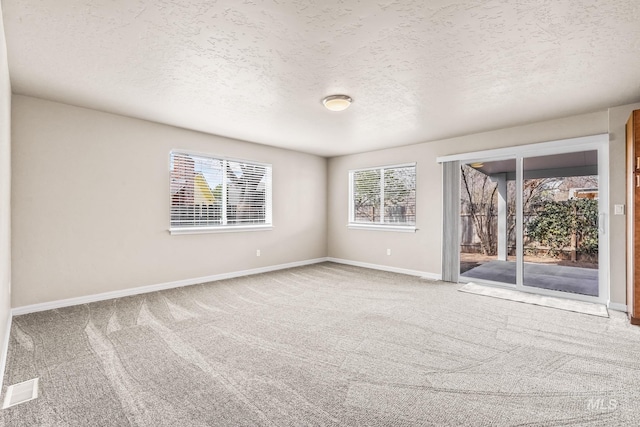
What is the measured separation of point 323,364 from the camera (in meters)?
2.46

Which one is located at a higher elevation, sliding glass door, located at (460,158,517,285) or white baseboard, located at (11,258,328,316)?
sliding glass door, located at (460,158,517,285)

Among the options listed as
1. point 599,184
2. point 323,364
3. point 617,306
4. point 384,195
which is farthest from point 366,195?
point 323,364

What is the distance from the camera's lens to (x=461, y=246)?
5301 millimetres

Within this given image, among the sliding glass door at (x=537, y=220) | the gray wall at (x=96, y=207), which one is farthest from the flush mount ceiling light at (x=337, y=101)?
the sliding glass door at (x=537, y=220)

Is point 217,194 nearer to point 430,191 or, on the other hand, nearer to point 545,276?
point 430,191

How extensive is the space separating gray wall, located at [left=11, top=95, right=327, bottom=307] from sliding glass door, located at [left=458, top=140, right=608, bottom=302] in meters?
4.27

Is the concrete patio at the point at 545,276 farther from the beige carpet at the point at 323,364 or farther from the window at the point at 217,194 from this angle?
the window at the point at 217,194

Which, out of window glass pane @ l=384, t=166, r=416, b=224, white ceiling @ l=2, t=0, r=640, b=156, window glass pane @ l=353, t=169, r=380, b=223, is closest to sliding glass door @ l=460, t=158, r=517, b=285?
window glass pane @ l=384, t=166, r=416, b=224

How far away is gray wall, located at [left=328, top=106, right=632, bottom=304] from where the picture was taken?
383 cm

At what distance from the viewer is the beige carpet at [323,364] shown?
73.4 inches

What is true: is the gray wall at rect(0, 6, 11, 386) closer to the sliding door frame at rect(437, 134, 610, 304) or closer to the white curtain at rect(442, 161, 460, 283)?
the white curtain at rect(442, 161, 460, 283)

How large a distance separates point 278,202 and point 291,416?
4766 millimetres

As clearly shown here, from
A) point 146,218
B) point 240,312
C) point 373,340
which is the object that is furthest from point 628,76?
point 146,218

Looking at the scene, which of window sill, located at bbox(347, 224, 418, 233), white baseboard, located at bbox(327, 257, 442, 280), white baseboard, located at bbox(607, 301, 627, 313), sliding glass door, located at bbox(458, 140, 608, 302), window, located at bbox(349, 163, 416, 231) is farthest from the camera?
window, located at bbox(349, 163, 416, 231)
